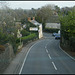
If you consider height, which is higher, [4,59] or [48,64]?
[4,59]

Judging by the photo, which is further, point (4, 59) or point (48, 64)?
point (48, 64)

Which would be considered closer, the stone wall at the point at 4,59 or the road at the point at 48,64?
the stone wall at the point at 4,59

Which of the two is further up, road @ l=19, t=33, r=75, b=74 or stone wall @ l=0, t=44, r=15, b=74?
stone wall @ l=0, t=44, r=15, b=74

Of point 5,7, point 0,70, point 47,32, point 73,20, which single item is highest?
point 5,7

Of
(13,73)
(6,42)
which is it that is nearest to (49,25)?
(6,42)

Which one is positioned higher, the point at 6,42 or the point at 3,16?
the point at 3,16

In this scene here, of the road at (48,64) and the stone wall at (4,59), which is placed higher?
the stone wall at (4,59)

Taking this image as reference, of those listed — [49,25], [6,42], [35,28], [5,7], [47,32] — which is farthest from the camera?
A: [49,25]

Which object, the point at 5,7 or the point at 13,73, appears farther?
the point at 5,7

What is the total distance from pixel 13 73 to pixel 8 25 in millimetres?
18104

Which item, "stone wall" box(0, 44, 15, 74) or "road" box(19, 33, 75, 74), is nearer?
"stone wall" box(0, 44, 15, 74)

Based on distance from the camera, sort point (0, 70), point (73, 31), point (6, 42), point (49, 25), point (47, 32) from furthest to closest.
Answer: point (49, 25) → point (47, 32) → point (73, 31) → point (6, 42) → point (0, 70)

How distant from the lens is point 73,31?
29.7 m

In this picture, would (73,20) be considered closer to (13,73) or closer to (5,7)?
(5,7)
